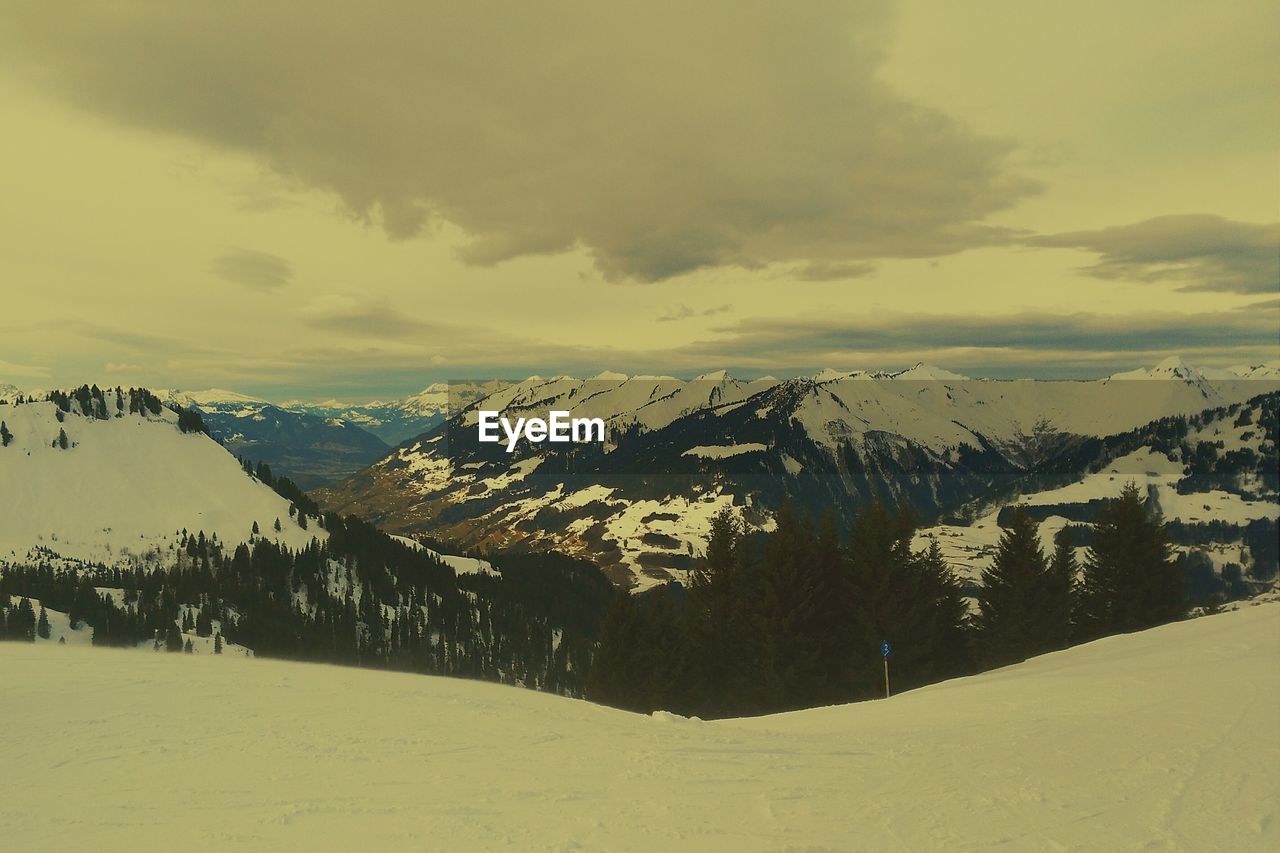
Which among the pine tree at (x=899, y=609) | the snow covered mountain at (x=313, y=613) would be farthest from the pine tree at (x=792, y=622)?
the snow covered mountain at (x=313, y=613)

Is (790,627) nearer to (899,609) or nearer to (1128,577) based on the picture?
(899,609)

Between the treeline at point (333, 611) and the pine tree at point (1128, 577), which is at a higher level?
the pine tree at point (1128, 577)

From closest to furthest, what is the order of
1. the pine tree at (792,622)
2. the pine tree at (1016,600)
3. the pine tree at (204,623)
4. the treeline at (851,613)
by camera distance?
1. the pine tree at (792,622)
2. the treeline at (851,613)
3. the pine tree at (1016,600)
4. the pine tree at (204,623)

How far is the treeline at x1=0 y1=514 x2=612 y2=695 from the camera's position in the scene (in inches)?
5659

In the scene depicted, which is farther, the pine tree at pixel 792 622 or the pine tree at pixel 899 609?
the pine tree at pixel 899 609

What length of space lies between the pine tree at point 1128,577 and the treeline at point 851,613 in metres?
0.08

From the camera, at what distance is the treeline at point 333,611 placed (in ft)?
472

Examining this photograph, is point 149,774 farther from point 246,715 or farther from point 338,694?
point 338,694

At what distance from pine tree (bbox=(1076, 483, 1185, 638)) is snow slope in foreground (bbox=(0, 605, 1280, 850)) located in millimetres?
30375

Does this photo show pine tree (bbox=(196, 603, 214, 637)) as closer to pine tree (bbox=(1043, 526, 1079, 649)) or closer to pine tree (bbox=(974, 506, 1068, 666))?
pine tree (bbox=(974, 506, 1068, 666))

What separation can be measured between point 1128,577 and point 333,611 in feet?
542

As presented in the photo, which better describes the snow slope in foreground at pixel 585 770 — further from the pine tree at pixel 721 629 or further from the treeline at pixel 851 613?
the pine tree at pixel 721 629

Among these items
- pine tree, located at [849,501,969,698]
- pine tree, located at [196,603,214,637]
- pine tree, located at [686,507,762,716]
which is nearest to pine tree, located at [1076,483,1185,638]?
pine tree, located at [849,501,969,698]

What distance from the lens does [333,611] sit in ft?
557
